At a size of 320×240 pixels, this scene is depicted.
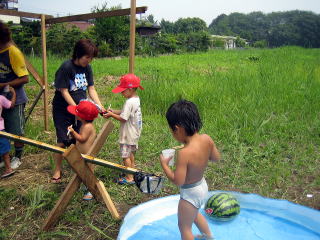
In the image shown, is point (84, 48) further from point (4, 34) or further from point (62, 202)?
point (62, 202)

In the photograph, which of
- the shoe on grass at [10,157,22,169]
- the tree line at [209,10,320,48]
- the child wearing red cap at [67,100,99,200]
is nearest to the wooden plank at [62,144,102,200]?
the child wearing red cap at [67,100,99,200]

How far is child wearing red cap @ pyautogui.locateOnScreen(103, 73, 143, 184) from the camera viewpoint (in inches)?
136

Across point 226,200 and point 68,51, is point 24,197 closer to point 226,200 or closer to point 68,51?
point 226,200

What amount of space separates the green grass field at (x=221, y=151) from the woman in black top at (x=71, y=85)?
1.66ft

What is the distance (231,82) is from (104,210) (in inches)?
216

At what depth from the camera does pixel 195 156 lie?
227 cm

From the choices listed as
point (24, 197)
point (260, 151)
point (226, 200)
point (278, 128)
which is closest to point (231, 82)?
point (278, 128)

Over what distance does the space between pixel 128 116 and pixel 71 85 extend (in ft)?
2.54

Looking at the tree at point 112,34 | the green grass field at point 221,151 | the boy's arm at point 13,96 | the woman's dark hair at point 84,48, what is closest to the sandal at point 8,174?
the green grass field at point 221,151

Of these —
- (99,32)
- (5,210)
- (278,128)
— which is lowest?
(5,210)

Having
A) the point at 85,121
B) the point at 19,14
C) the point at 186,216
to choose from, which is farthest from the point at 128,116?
the point at 19,14

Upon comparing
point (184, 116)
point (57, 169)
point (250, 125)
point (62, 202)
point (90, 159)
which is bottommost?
point (57, 169)

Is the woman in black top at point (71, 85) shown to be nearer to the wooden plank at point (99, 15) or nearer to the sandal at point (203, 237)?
the wooden plank at point (99, 15)

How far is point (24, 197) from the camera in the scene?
3.36 m
